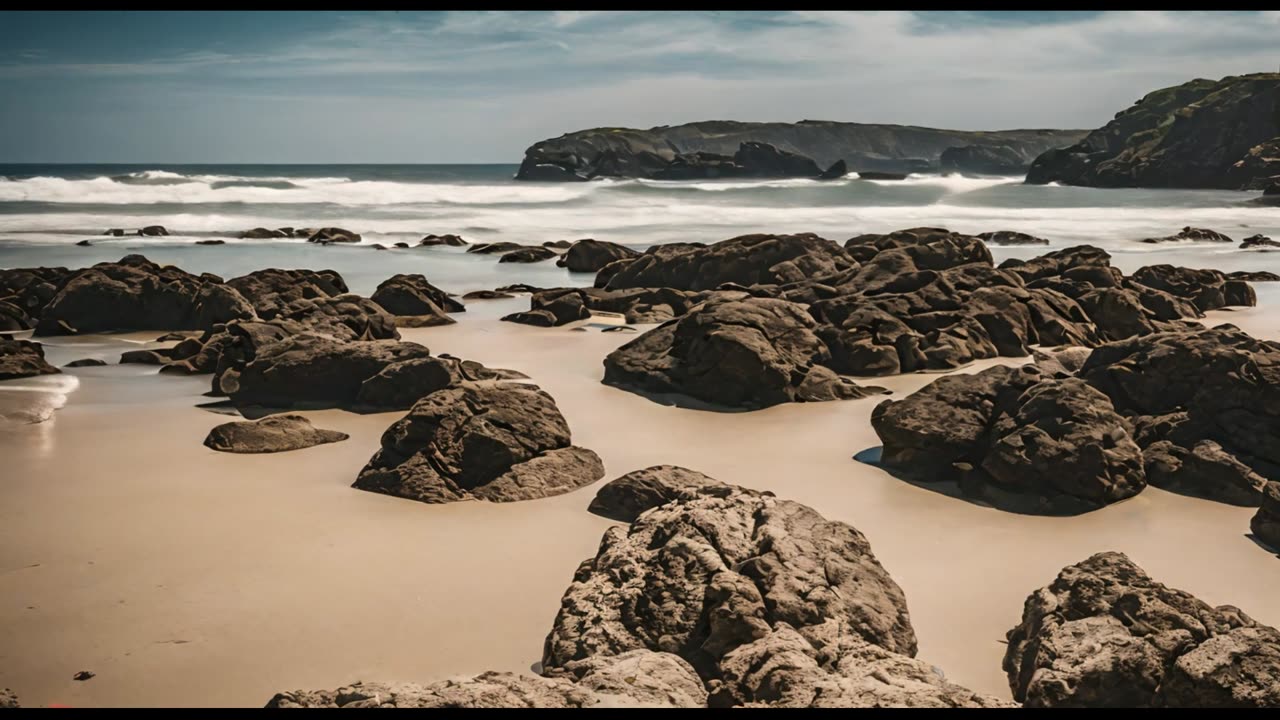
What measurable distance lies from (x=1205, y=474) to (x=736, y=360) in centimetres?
336

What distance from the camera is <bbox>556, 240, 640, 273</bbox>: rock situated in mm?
20312

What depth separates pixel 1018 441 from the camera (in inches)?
226

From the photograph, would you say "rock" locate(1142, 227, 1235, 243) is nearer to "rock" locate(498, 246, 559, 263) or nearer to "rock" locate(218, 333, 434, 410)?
"rock" locate(498, 246, 559, 263)

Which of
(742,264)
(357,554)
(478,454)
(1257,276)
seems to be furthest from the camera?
(1257,276)

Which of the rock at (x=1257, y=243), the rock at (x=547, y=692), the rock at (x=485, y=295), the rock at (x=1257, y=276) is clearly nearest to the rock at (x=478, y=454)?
the rock at (x=547, y=692)

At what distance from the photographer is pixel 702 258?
52.9 feet

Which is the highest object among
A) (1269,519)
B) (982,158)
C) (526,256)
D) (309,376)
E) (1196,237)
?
(982,158)

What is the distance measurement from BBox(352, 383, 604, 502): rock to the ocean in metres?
11.2

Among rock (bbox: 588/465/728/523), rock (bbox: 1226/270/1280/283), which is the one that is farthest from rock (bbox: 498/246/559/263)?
rock (bbox: 588/465/728/523)

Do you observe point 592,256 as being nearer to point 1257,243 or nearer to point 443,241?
point 443,241

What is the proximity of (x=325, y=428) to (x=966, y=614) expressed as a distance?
4.65 m

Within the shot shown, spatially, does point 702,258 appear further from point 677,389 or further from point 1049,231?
point 1049,231

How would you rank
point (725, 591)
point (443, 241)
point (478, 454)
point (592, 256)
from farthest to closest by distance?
1. point (443, 241)
2. point (592, 256)
3. point (478, 454)
4. point (725, 591)

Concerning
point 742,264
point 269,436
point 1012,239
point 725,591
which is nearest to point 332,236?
point 742,264
